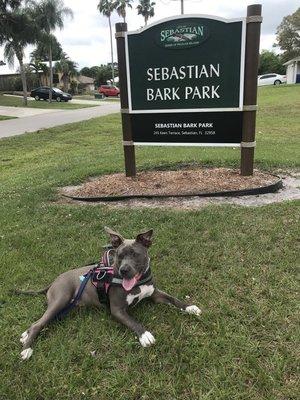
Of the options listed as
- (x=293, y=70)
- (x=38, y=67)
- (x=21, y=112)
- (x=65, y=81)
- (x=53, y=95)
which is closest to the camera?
(x=21, y=112)

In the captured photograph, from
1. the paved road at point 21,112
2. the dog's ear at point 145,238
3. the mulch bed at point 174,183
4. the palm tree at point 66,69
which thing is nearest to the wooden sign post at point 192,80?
the mulch bed at point 174,183

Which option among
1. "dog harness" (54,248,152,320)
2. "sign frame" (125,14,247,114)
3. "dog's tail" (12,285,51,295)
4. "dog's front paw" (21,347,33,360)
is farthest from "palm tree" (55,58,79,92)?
"dog's front paw" (21,347,33,360)

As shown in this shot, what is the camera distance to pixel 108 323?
319 centimetres

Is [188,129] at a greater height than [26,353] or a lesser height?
greater

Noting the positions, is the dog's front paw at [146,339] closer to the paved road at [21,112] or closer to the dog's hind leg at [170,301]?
the dog's hind leg at [170,301]

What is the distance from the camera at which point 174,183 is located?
21.6 feet

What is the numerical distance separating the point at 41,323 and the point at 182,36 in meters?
4.65

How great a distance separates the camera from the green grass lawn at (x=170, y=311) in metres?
2.64

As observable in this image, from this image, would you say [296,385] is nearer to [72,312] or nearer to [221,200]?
[72,312]

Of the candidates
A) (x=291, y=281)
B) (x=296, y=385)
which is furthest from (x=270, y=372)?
Result: (x=291, y=281)

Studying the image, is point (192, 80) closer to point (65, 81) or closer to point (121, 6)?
point (65, 81)

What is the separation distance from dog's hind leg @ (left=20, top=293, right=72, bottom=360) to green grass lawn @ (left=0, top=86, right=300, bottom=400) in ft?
0.17

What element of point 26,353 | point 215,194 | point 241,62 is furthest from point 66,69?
point 26,353

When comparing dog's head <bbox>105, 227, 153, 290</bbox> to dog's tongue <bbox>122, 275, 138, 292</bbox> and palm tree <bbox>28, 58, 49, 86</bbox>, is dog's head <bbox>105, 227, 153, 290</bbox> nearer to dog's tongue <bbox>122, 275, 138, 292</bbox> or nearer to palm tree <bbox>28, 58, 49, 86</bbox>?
dog's tongue <bbox>122, 275, 138, 292</bbox>
